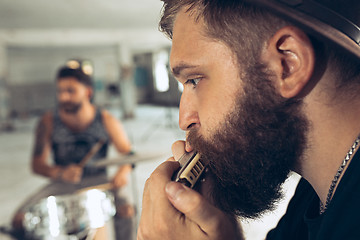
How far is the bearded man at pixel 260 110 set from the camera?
1.47 ft

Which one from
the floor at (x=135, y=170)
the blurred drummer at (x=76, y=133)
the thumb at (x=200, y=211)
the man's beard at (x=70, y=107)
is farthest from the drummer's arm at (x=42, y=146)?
the thumb at (x=200, y=211)

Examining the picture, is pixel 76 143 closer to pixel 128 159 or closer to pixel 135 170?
pixel 128 159

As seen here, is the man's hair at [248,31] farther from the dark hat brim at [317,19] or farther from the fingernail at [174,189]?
the fingernail at [174,189]

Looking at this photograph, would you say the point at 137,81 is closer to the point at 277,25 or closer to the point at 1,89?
the point at 1,89

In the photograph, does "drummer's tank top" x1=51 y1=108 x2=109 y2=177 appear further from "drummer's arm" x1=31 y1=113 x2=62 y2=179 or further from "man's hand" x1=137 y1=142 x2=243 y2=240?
"man's hand" x1=137 y1=142 x2=243 y2=240

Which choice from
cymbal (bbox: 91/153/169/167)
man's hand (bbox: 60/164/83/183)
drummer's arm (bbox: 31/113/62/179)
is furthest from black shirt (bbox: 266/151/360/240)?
drummer's arm (bbox: 31/113/62/179)

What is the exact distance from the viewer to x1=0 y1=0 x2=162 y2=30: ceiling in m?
5.79

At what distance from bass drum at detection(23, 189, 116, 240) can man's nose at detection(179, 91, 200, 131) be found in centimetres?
85

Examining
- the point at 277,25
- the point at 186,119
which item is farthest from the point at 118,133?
the point at 277,25

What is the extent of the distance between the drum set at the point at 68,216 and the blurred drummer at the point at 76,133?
1.85ft

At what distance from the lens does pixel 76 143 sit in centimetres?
214

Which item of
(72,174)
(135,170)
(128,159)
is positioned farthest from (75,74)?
(135,170)

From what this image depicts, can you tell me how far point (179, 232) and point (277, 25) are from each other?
388 mm

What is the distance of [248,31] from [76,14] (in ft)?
23.1
